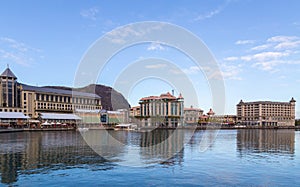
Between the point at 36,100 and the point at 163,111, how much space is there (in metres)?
82.5

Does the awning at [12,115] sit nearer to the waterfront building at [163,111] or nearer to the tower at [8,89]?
the tower at [8,89]

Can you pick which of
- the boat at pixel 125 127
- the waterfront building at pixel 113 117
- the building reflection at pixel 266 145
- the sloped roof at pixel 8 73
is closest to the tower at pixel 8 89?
the sloped roof at pixel 8 73

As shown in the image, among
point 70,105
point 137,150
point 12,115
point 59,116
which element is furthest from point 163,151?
point 70,105

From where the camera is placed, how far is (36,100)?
120812mm

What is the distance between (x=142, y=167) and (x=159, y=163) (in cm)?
309

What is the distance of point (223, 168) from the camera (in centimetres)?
2750

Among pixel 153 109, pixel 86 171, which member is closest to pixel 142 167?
pixel 86 171

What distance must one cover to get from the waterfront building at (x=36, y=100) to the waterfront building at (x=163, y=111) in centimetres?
3677

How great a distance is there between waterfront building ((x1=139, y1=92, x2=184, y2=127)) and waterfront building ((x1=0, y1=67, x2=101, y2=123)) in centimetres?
3677

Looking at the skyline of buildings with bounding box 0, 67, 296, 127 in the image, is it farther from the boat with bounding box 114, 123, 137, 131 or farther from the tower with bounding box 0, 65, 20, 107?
→ the boat with bounding box 114, 123, 137, 131

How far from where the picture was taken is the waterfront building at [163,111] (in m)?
173

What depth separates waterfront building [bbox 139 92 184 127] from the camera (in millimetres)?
173375

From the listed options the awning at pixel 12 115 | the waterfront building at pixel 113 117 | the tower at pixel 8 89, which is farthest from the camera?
the waterfront building at pixel 113 117

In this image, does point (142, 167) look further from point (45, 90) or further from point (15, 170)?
point (45, 90)
